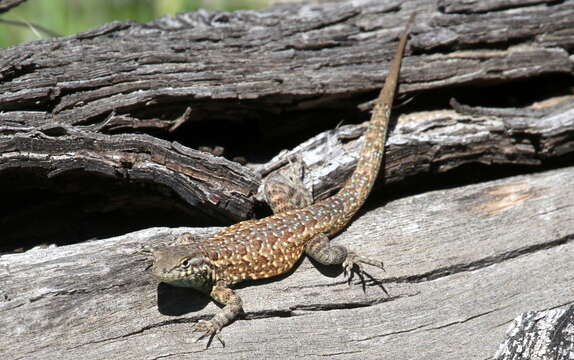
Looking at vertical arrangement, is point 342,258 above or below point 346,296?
above

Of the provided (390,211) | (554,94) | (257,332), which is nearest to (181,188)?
(257,332)

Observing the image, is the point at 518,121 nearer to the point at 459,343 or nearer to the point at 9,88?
the point at 459,343

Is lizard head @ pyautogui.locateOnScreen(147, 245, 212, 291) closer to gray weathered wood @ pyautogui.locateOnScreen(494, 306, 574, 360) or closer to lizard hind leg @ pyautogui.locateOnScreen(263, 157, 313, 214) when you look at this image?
lizard hind leg @ pyautogui.locateOnScreen(263, 157, 313, 214)

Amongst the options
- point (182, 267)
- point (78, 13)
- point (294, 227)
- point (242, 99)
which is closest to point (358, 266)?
point (294, 227)

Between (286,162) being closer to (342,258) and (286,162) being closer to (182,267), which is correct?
(342,258)

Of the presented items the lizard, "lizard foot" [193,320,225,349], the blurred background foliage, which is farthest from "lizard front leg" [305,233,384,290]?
the blurred background foliage
